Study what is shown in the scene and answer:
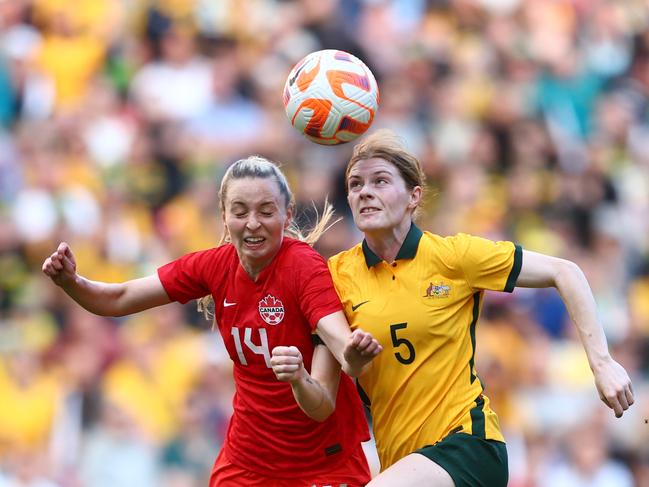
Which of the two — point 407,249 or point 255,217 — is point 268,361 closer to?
point 255,217

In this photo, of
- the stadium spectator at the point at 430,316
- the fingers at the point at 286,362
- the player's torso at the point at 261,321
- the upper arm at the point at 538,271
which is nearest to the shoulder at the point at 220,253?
the player's torso at the point at 261,321

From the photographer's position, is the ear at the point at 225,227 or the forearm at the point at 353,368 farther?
the ear at the point at 225,227

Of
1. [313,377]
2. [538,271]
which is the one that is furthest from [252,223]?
[538,271]

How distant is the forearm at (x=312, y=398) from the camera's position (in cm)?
467

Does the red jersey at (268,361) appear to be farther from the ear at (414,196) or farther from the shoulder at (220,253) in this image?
the ear at (414,196)

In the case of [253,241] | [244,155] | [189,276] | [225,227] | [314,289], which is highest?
[244,155]

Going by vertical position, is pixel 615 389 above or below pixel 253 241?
below

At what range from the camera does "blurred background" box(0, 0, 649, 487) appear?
8.85 metres

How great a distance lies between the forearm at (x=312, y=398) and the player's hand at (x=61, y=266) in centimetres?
116

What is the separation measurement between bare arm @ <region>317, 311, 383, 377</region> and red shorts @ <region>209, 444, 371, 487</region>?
58 cm

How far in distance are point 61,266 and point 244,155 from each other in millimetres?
5368

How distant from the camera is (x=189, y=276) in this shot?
17.4ft

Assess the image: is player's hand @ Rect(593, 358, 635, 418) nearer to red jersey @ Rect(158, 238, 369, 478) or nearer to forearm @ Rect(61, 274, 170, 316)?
red jersey @ Rect(158, 238, 369, 478)

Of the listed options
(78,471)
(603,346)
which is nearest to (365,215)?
(603,346)
